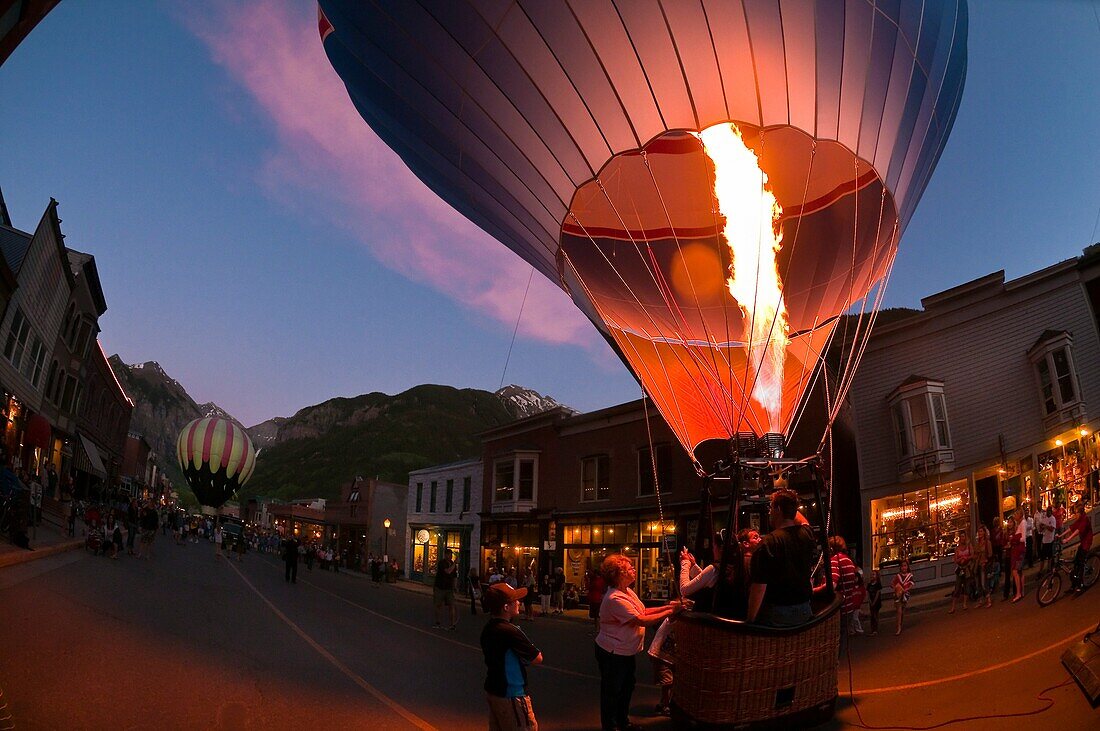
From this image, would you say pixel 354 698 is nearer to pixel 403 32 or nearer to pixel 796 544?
pixel 796 544

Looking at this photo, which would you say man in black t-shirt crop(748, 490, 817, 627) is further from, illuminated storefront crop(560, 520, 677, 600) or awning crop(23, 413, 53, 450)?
awning crop(23, 413, 53, 450)

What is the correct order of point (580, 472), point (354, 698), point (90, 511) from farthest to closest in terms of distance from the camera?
point (580, 472) → point (90, 511) → point (354, 698)

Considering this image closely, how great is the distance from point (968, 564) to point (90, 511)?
22.0 m

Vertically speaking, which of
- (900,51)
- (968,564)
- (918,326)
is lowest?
(968,564)

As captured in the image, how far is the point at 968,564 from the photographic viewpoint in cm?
525

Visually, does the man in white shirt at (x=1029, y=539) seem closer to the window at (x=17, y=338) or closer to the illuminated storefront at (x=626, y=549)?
the illuminated storefront at (x=626, y=549)

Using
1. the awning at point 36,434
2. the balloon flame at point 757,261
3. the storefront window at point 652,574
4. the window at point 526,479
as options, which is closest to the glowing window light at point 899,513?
the balloon flame at point 757,261

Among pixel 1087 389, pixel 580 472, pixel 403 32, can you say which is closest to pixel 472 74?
pixel 403 32

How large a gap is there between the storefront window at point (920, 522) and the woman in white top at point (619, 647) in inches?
108

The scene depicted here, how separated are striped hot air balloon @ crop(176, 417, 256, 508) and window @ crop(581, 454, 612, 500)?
26377mm

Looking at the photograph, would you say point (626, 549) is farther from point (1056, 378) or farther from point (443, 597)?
point (1056, 378)

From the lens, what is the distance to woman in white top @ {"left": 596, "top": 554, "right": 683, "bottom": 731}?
15.8 ft

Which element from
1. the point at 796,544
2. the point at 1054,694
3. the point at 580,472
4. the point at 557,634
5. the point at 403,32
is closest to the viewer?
the point at 1054,694

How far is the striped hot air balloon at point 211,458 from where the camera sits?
1565 inches
